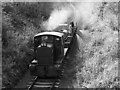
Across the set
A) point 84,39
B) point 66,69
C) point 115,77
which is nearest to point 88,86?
point 115,77

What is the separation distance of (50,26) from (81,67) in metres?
10.7

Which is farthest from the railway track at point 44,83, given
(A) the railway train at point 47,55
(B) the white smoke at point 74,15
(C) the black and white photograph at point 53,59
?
(B) the white smoke at point 74,15

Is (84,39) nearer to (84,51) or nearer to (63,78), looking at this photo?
(84,51)

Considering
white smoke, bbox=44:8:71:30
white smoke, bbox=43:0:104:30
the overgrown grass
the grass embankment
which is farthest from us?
white smoke, bbox=43:0:104:30

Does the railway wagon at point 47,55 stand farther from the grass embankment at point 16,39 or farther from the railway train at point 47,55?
the grass embankment at point 16,39

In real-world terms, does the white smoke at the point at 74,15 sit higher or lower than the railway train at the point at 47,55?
higher

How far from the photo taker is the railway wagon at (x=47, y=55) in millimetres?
17219

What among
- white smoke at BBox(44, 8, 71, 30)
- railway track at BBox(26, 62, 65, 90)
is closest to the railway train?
railway track at BBox(26, 62, 65, 90)

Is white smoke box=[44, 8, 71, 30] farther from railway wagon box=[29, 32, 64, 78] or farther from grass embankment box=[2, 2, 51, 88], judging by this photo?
railway wagon box=[29, 32, 64, 78]

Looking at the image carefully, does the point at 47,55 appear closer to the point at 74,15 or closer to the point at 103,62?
the point at 103,62

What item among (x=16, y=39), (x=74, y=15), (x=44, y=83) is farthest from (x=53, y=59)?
(x=74, y=15)

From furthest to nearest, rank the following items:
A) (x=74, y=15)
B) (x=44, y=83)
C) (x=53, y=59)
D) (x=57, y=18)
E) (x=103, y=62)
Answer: (x=74, y=15) → (x=57, y=18) → (x=53, y=59) → (x=103, y=62) → (x=44, y=83)

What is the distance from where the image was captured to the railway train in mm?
17219

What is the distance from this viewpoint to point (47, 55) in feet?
56.6
